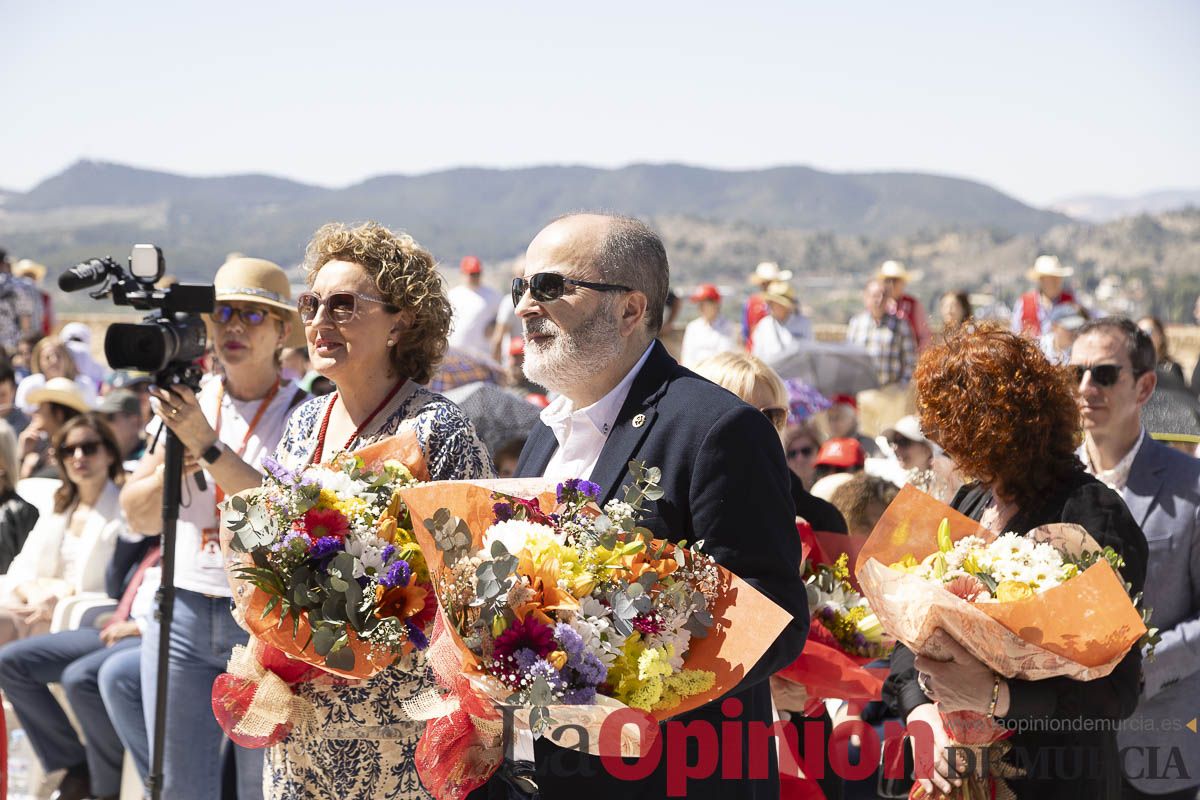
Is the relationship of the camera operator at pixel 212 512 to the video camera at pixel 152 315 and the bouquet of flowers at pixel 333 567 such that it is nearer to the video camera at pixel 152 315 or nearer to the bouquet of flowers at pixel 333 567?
the video camera at pixel 152 315

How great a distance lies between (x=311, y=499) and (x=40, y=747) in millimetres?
4148

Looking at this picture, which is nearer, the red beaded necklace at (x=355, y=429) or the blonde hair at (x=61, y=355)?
the red beaded necklace at (x=355, y=429)

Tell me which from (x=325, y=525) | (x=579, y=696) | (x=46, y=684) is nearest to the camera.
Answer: (x=579, y=696)

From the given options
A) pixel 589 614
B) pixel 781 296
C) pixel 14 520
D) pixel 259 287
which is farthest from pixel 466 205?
pixel 589 614

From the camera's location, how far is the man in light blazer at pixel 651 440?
2447 mm

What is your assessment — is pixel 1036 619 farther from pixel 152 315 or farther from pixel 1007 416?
pixel 152 315

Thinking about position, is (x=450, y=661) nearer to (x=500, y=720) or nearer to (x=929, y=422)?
(x=500, y=720)

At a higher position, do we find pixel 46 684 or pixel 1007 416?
pixel 1007 416

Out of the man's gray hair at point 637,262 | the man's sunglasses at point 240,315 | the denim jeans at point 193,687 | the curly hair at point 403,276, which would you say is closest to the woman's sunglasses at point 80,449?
the man's sunglasses at point 240,315

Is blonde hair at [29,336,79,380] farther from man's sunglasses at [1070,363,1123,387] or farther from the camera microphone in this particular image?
man's sunglasses at [1070,363,1123,387]

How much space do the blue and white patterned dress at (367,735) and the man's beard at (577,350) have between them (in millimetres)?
547

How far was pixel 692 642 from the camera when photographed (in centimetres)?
232

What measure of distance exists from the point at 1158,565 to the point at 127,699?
13.3 feet

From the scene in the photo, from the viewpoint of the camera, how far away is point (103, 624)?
6109 millimetres
